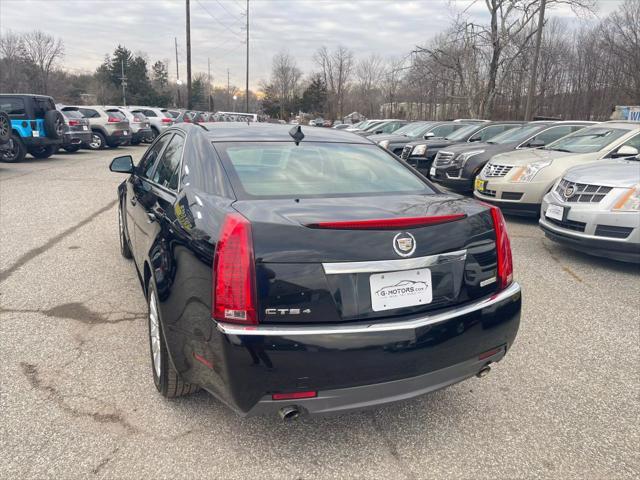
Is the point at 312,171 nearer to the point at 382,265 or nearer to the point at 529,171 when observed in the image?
the point at 382,265

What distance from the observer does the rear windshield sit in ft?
8.89

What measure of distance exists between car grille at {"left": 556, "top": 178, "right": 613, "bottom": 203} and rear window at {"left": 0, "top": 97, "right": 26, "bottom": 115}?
14.5 metres

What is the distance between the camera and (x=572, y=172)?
602 cm

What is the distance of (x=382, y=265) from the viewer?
2.11m

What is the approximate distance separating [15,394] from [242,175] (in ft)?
6.17

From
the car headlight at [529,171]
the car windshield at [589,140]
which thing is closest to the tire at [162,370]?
the car headlight at [529,171]

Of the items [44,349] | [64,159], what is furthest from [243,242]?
[64,159]

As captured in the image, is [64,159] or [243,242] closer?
[243,242]

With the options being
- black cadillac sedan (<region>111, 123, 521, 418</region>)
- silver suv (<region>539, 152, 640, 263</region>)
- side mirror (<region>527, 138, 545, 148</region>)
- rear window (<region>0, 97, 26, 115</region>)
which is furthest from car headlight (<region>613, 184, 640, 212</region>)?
rear window (<region>0, 97, 26, 115</region>)

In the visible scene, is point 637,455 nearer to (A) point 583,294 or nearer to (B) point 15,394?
(A) point 583,294

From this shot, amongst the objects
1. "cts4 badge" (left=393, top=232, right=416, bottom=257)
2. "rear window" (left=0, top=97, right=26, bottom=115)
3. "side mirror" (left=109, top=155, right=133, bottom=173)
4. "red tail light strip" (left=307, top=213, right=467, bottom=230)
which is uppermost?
"rear window" (left=0, top=97, right=26, bottom=115)

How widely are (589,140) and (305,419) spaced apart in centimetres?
758

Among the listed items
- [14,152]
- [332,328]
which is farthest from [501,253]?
[14,152]

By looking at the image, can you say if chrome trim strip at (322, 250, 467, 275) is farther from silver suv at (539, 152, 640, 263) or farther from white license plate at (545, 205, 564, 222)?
white license plate at (545, 205, 564, 222)
